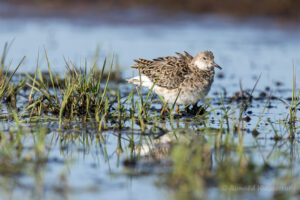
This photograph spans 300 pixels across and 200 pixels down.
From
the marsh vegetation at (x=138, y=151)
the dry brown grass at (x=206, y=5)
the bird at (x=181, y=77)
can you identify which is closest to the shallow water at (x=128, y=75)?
the marsh vegetation at (x=138, y=151)

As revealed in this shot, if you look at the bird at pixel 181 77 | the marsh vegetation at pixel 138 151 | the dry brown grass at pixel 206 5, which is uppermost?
the dry brown grass at pixel 206 5

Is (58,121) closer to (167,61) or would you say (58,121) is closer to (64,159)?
(64,159)

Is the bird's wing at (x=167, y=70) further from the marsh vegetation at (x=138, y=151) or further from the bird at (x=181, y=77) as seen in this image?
the marsh vegetation at (x=138, y=151)

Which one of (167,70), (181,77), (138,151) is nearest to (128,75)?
(167,70)

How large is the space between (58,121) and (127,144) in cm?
152

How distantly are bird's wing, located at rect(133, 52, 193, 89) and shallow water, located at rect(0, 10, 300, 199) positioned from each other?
1005mm

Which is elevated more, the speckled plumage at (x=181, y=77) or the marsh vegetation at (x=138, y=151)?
the speckled plumage at (x=181, y=77)

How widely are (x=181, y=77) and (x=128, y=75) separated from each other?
381 centimetres

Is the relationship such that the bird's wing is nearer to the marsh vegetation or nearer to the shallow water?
the marsh vegetation

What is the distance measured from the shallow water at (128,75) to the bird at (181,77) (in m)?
0.77

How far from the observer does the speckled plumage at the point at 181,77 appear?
9.47 m

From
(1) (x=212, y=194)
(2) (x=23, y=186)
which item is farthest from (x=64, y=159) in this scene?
(1) (x=212, y=194)

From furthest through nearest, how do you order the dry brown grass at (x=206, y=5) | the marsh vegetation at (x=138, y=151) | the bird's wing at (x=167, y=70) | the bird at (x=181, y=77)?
the dry brown grass at (x=206, y=5) → the bird's wing at (x=167, y=70) → the bird at (x=181, y=77) → the marsh vegetation at (x=138, y=151)

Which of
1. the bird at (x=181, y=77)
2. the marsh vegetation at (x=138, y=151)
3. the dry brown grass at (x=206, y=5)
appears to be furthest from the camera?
the dry brown grass at (x=206, y=5)
